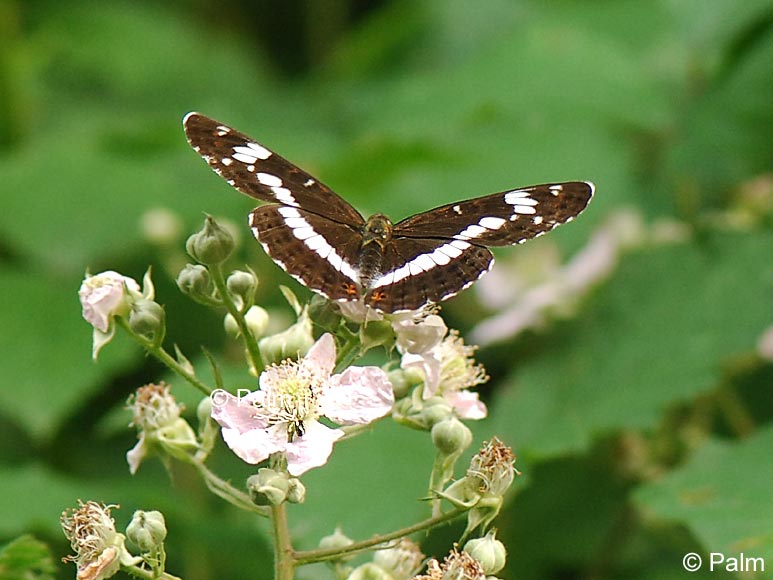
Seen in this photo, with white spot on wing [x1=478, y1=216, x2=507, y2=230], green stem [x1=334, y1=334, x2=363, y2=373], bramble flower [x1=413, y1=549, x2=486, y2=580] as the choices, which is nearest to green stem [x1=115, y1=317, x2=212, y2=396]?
green stem [x1=334, y1=334, x2=363, y2=373]

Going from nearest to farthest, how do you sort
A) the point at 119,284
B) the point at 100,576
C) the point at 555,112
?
the point at 100,576 → the point at 119,284 → the point at 555,112

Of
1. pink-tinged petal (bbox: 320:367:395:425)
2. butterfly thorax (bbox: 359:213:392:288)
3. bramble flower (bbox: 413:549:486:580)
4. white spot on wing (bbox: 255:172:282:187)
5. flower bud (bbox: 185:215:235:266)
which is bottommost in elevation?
bramble flower (bbox: 413:549:486:580)

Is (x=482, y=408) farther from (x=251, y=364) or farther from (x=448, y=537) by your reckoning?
(x=448, y=537)

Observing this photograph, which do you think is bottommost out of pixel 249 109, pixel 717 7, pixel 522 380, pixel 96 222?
pixel 522 380

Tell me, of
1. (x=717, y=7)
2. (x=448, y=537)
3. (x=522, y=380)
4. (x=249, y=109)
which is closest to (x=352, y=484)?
(x=448, y=537)

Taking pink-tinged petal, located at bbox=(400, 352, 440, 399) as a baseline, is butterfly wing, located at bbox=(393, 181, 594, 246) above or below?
above

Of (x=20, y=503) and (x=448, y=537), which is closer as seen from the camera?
(x=20, y=503)

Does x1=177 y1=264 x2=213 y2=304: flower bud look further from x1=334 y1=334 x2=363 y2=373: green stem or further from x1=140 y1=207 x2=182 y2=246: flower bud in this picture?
x1=140 y1=207 x2=182 y2=246: flower bud

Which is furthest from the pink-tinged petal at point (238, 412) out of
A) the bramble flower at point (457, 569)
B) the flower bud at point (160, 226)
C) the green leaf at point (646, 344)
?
the flower bud at point (160, 226)
